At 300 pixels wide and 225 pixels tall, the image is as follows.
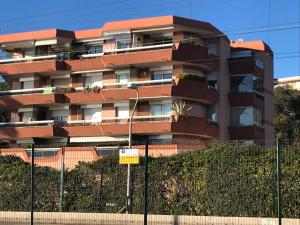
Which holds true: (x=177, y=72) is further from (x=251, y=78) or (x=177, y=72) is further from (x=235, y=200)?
(x=235, y=200)

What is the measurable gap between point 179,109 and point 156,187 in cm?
2748

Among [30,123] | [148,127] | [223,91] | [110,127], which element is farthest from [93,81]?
[223,91]

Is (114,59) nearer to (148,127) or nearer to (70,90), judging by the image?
(70,90)

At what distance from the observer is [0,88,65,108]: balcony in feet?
168

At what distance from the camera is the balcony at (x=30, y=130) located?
50266 mm

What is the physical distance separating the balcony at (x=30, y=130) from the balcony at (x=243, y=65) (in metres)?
16.4

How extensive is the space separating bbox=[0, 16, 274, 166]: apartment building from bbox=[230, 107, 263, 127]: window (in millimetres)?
90

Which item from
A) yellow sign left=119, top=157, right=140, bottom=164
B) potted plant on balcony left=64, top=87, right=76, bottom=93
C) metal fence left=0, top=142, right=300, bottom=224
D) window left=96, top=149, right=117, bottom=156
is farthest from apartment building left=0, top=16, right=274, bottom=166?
yellow sign left=119, top=157, right=140, bottom=164

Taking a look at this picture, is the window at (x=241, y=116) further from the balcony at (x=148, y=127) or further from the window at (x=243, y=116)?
the balcony at (x=148, y=127)

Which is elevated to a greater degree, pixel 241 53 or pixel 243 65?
pixel 241 53

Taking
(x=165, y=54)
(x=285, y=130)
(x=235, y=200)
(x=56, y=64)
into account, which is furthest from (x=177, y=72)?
(x=235, y=200)

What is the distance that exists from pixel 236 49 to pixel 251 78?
3.68 metres

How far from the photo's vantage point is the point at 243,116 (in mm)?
51594

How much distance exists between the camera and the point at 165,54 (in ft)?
153
